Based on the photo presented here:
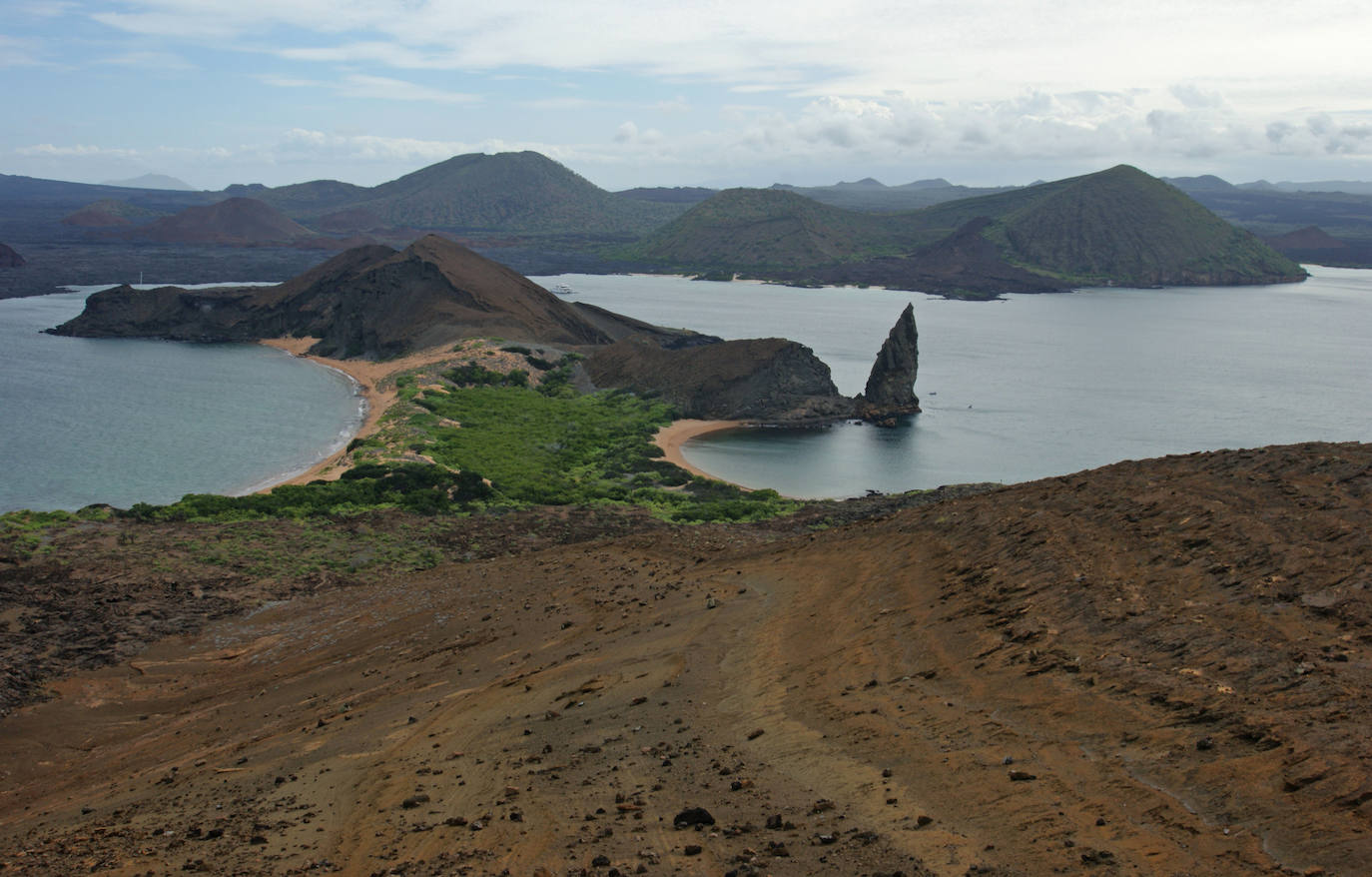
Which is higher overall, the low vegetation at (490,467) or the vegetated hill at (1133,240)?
the vegetated hill at (1133,240)

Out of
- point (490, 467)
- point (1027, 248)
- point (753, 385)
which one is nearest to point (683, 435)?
point (753, 385)

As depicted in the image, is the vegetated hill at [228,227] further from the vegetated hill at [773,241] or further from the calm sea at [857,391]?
the calm sea at [857,391]

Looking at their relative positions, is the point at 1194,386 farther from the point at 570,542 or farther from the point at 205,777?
the point at 205,777

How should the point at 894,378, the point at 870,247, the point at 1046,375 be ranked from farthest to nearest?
the point at 870,247
the point at 1046,375
the point at 894,378

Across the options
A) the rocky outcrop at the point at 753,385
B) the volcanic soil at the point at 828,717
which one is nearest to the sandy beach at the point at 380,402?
the rocky outcrop at the point at 753,385

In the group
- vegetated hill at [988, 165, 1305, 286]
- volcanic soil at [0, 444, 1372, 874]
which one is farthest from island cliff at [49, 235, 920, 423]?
vegetated hill at [988, 165, 1305, 286]

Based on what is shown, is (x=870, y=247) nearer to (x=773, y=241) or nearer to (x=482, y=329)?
(x=773, y=241)

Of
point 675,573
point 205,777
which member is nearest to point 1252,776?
point 205,777

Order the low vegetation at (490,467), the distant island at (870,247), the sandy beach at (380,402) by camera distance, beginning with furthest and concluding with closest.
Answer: the distant island at (870,247) < the sandy beach at (380,402) < the low vegetation at (490,467)
